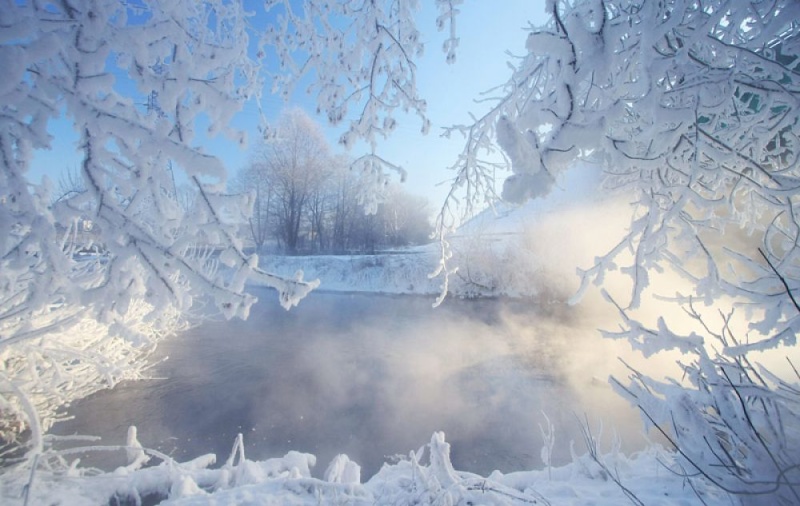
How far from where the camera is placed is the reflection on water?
591 centimetres

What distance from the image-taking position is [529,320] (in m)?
13.9

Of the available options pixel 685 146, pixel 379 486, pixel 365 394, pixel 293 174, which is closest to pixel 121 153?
pixel 685 146

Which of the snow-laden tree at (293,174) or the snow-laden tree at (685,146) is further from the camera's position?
the snow-laden tree at (293,174)

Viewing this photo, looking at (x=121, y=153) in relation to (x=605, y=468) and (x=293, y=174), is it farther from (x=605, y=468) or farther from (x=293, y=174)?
(x=293, y=174)

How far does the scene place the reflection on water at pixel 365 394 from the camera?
5914 millimetres

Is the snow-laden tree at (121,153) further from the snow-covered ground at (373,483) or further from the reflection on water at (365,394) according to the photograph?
the reflection on water at (365,394)

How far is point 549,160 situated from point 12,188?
6.49ft

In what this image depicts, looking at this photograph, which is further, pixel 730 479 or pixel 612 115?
pixel 730 479

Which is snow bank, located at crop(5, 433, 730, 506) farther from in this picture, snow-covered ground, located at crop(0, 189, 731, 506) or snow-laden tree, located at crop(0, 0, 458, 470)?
snow-laden tree, located at crop(0, 0, 458, 470)

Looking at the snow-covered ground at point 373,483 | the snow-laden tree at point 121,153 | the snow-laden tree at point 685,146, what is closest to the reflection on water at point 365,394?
the snow-covered ground at point 373,483


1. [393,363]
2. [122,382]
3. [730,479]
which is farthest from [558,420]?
[122,382]

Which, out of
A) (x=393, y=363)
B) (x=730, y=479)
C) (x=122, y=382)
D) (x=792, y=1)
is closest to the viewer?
(x=792, y=1)

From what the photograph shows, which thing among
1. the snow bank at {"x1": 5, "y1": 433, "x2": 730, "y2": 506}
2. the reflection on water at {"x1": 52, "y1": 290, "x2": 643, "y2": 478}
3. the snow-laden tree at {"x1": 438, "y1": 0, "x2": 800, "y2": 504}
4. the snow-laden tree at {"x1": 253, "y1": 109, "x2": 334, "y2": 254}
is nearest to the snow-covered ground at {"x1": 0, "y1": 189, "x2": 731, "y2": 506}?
the snow bank at {"x1": 5, "y1": 433, "x2": 730, "y2": 506}

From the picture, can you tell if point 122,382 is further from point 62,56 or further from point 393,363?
point 62,56
